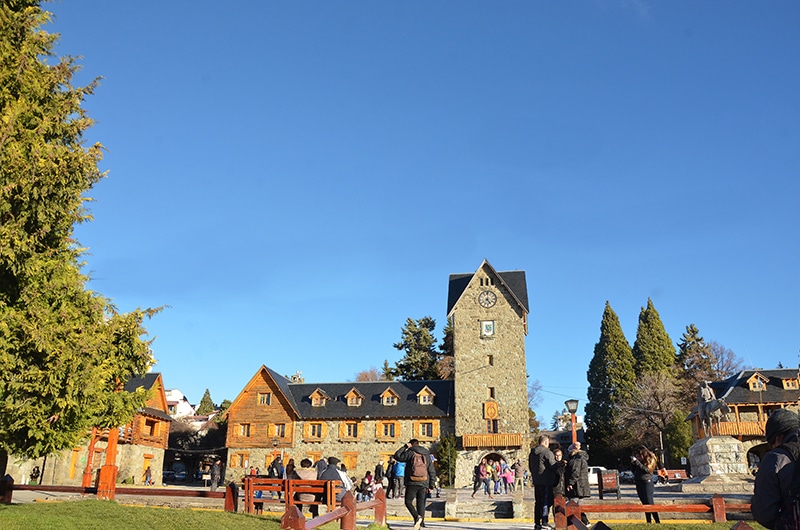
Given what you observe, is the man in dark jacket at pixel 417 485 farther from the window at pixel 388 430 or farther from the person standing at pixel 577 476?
the window at pixel 388 430

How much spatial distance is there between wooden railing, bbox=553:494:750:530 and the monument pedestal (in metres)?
16.5

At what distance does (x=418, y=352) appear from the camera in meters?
73.6

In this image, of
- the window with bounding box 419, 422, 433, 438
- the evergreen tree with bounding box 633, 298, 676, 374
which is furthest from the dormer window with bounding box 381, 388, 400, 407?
the evergreen tree with bounding box 633, 298, 676, 374

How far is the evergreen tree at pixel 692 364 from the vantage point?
65.8m

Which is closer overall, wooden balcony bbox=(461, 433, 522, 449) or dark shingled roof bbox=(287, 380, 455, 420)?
wooden balcony bbox=(461, 433, 522, 449)

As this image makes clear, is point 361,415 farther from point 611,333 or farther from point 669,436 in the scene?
point 611,333

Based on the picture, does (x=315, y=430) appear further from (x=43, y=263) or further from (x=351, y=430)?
(x=43, y=263)

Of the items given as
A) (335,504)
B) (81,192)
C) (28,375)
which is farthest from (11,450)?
(335,504)

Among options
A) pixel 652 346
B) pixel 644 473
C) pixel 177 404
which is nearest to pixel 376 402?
pixel 652 346

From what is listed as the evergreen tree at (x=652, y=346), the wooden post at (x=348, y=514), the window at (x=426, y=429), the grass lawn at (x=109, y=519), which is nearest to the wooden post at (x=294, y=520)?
the wooden post at (x=348, y=514)

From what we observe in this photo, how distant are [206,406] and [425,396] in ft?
193

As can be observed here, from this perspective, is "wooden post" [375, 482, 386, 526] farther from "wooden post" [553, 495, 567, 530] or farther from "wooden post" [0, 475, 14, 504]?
"wooden post" [0, 475, 14, 504]

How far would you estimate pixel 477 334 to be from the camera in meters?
52.9

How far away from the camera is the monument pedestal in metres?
A: 26.8
